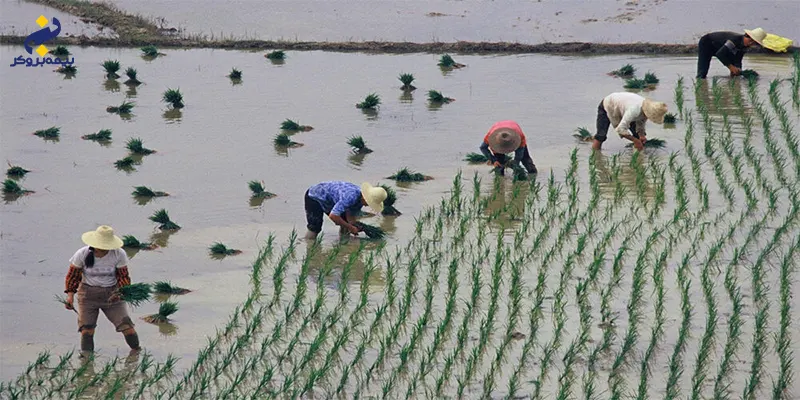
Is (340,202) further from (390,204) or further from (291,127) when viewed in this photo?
(291,127)

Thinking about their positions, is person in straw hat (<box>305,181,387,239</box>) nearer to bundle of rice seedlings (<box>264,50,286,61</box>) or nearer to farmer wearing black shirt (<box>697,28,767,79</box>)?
farmer wearing black shirt (<box>697,28,767,79</box>)

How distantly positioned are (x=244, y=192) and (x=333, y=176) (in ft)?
3.03

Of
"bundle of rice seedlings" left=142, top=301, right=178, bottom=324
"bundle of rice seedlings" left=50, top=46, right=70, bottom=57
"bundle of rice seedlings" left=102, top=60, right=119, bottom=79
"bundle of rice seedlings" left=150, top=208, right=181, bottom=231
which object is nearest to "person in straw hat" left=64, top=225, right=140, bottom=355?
"bundle of rice seedlings" left=142, top=301, right=178, bottom=324

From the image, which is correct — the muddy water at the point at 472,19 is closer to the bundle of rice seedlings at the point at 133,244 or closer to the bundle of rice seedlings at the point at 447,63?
the bundle of rice seedlings at the point at 447,63

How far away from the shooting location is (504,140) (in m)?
11.2

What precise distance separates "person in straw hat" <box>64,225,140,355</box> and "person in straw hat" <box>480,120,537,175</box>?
14.5 feet

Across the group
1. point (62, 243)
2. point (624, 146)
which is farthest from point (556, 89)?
point (62, 243)

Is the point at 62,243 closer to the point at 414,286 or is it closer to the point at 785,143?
the point at 414,286

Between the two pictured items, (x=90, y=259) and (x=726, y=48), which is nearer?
(x=90, y=259)

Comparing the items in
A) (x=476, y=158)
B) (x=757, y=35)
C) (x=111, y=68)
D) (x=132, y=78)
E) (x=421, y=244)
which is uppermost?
(x=757, y=35)

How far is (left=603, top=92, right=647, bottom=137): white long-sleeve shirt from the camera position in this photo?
38.1 ft

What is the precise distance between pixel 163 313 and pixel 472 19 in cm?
1344

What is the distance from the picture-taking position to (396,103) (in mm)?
14945

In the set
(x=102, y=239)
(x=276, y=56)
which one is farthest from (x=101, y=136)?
(x=102, y=239)
